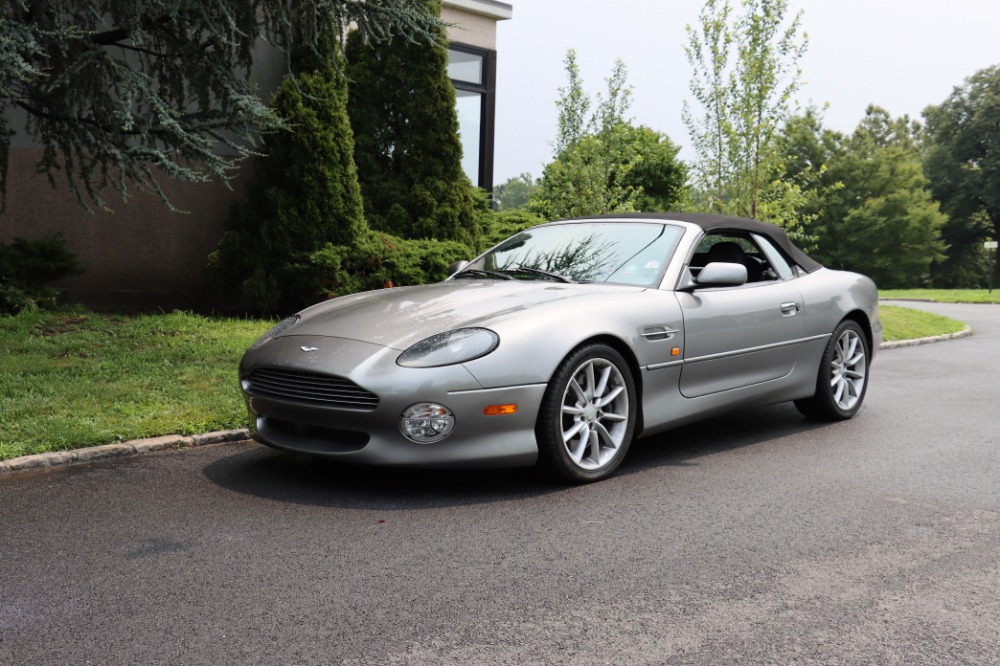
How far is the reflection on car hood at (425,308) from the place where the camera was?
17.0 ft

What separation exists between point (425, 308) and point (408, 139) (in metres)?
9.36

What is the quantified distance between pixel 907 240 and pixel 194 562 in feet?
219

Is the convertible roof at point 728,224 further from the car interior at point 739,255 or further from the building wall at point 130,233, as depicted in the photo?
the building wall at point 130,233

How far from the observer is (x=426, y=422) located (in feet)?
15.9

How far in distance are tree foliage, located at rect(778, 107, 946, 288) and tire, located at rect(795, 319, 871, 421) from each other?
5826 centimetres

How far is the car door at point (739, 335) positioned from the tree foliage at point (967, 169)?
66.8 m

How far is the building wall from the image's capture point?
1279 centimetres

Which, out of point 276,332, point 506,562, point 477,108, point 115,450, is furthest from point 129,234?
point 506,562

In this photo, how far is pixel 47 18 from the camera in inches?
319

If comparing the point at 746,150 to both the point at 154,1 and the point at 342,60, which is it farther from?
the point at 154,1

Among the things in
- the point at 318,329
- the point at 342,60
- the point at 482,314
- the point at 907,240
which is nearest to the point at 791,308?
the point at 482,314

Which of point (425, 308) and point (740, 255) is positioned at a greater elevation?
point (740, 255)

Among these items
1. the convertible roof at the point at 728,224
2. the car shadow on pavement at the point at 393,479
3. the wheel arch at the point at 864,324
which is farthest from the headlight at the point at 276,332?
the wheel arch at the point at 864,324

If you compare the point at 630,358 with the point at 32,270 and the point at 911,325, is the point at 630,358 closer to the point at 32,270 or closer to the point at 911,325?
the point at 32,270
